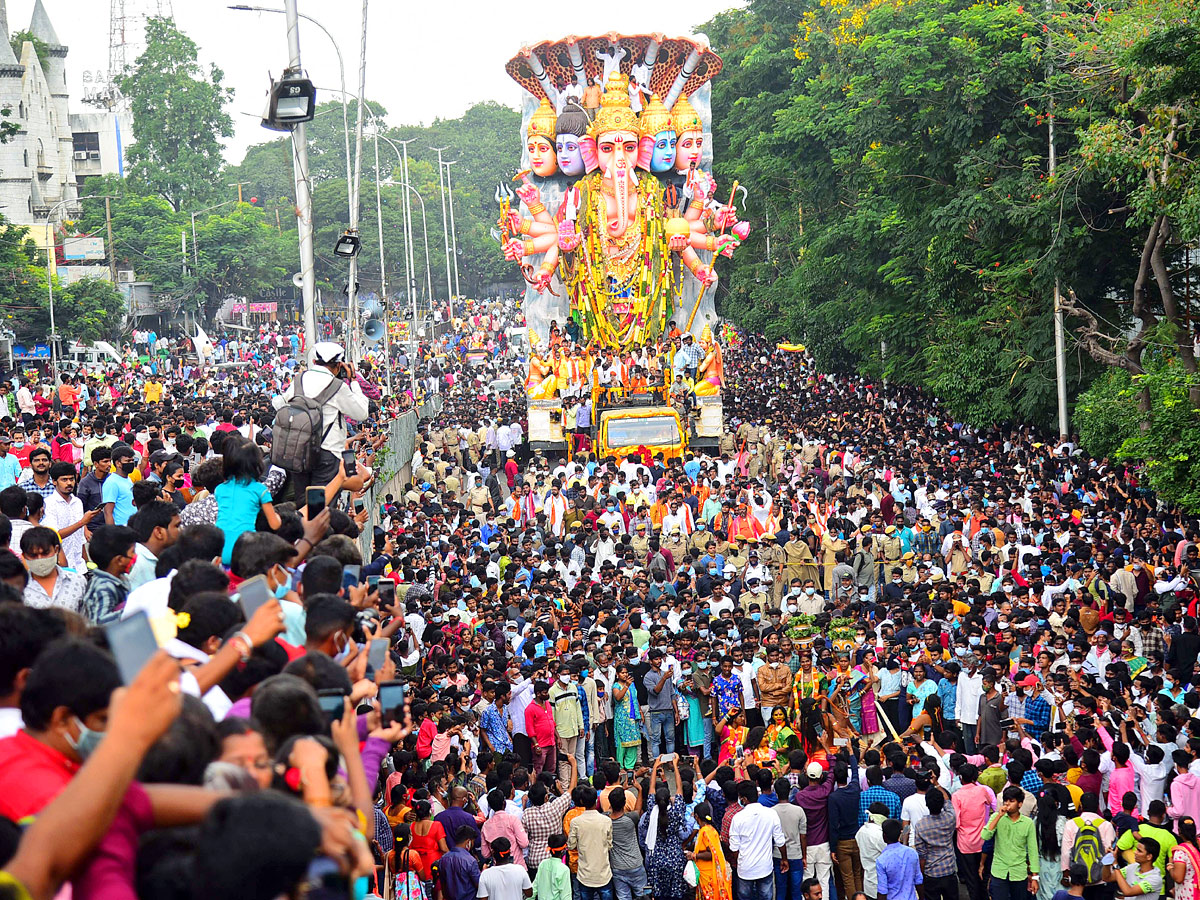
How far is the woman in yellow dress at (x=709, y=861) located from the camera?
8.98 metres

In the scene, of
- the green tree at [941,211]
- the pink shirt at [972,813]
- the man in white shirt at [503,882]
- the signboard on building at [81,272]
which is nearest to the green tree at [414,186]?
the signboard on building at [81,272]

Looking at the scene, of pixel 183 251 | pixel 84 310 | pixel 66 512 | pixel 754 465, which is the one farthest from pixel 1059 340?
pixel 183 251

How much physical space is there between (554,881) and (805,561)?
7.81 meters

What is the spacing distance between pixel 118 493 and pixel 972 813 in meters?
5.93

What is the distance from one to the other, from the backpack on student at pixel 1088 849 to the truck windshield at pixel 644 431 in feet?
53.9

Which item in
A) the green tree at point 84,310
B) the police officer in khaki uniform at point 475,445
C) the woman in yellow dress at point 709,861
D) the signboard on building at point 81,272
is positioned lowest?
the woman in yellow dress at point 709,861

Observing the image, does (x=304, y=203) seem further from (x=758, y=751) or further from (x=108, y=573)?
(x=108, y=573)

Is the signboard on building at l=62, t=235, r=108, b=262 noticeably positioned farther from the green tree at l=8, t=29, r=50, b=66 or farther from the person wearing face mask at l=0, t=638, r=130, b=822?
the person wearing face mask at l=0, t=638, r=130, b=822

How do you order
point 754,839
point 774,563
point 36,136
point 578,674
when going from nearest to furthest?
1. point 754,839
2. point 578,674
3. point 774,563
4. point 36,136

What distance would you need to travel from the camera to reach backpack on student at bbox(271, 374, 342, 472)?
8602 millimetres

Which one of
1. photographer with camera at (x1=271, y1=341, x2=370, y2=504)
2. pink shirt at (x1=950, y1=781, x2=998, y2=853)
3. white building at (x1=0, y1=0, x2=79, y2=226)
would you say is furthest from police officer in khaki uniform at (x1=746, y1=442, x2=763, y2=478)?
white building at (x1=0, y1=0, x2=79, y2=226)

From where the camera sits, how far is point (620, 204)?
27.7 metres

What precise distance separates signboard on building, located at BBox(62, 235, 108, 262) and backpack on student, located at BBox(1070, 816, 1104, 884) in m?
42.6

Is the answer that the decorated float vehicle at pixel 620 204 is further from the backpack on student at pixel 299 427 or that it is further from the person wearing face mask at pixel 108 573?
the person wearing face mask at pixel 108 573
